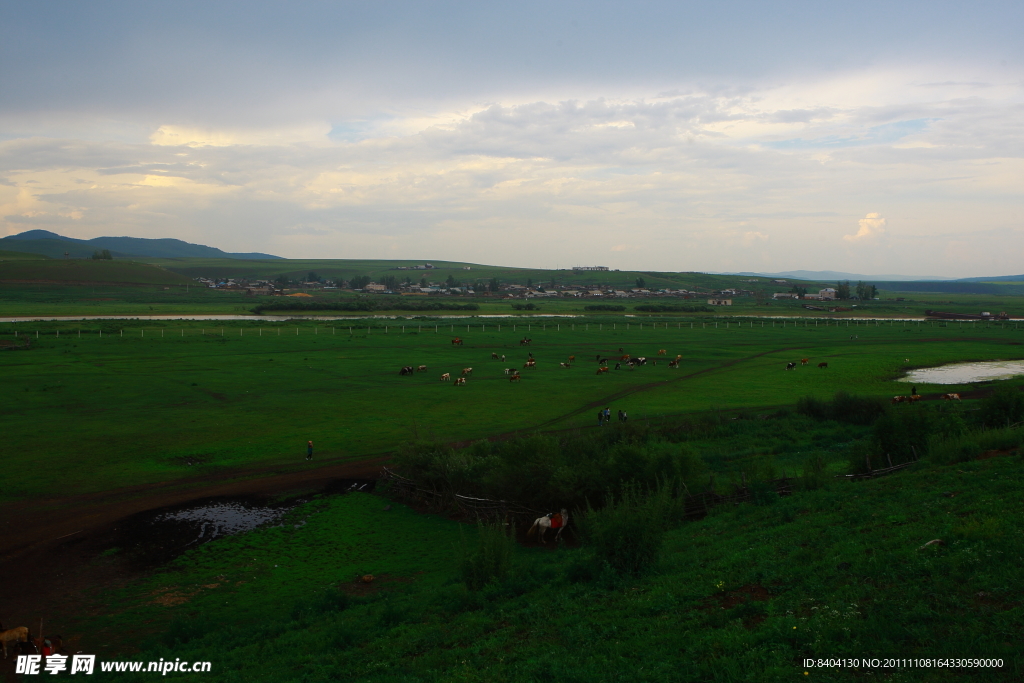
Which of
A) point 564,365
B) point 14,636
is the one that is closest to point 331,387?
point 564,365

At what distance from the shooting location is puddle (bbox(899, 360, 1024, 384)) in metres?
47.6

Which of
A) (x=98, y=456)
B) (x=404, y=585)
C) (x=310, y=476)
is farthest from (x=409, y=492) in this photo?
(x=98, y=456)

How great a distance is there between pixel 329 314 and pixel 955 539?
115720mm

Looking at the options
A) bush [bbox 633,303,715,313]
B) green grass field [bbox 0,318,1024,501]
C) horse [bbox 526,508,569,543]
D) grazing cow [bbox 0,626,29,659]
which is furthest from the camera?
bush [bbox 633,303,715,313]

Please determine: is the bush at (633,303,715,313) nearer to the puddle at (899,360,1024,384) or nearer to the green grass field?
the green grass field

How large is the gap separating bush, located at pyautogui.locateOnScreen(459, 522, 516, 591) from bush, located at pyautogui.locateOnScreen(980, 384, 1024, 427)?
70.6 feet

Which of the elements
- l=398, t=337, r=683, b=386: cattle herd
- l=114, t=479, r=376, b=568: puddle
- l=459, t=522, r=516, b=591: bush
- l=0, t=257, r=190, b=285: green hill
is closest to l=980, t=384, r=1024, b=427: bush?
l=459, t=522, r=516, b=591: bush

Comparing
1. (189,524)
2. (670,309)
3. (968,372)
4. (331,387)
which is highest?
(670,309)

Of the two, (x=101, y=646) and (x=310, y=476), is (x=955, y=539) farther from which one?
(x=310, y=476)

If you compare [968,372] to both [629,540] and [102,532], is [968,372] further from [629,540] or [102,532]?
[102,532]

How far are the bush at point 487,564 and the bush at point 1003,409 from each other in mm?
21532

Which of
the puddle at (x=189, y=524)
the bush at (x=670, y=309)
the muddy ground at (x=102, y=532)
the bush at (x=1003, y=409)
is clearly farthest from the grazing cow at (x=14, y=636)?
the bush at (x=670, y=309)

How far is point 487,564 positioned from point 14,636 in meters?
9.13

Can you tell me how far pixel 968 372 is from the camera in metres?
52.1
